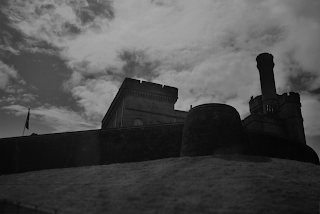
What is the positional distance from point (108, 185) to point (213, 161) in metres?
4.99

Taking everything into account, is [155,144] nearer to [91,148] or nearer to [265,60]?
[91,148]

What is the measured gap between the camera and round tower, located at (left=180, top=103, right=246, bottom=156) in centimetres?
1481

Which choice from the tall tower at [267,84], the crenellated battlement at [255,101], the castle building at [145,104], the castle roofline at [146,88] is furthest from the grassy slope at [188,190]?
the crenellated battlement at [255,101]

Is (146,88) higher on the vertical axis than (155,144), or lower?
higher

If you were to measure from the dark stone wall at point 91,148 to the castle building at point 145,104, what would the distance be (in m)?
6.58

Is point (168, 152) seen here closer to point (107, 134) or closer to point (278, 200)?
point (107, 134)

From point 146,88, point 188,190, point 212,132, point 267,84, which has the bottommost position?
point 188,190

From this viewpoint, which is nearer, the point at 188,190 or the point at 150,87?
the point at 188,190

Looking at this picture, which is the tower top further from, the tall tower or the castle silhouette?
the castle silhouette

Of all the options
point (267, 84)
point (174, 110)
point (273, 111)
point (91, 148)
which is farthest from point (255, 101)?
point (91, 148)

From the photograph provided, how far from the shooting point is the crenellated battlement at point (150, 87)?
86.5ft

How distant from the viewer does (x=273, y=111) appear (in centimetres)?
2984

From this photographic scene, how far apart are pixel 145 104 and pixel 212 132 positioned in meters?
12.0

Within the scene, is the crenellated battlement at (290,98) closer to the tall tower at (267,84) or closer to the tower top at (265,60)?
the tall tower at (267,84)
